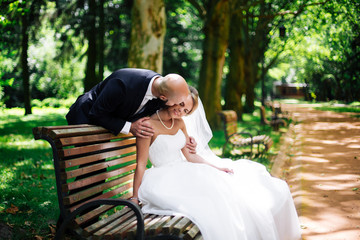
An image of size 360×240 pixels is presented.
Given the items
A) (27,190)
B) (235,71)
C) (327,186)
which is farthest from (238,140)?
(235,71)

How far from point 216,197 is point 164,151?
83cm

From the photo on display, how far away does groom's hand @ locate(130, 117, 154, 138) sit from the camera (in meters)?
3.47

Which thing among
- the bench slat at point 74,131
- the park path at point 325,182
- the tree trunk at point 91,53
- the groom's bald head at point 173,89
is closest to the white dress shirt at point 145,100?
the groom's bald head at point 173,89

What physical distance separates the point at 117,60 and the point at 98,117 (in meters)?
21.0

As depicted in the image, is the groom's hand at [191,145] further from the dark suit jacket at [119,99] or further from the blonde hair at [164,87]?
the blonde hair at [164,87]

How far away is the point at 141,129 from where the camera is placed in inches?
137

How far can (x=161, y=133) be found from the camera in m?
3.71

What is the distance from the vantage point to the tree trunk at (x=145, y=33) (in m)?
8.67

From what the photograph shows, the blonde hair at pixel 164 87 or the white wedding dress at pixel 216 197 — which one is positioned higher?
the blonde hair at pixel 164 87

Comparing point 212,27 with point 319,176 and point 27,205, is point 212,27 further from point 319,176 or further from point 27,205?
point 27,205

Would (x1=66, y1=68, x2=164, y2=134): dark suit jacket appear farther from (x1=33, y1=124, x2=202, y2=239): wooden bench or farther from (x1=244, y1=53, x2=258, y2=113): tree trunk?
(x1=244, y1=53, x2=258, y2=113): tree trunk

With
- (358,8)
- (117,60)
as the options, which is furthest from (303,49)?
(358,8)

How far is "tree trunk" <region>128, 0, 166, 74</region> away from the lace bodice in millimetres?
5205

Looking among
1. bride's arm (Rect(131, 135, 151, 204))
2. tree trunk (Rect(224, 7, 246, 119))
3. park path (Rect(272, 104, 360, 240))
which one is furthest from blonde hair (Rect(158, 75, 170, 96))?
tree trunk (Rect(224, 7, 246, 119))
